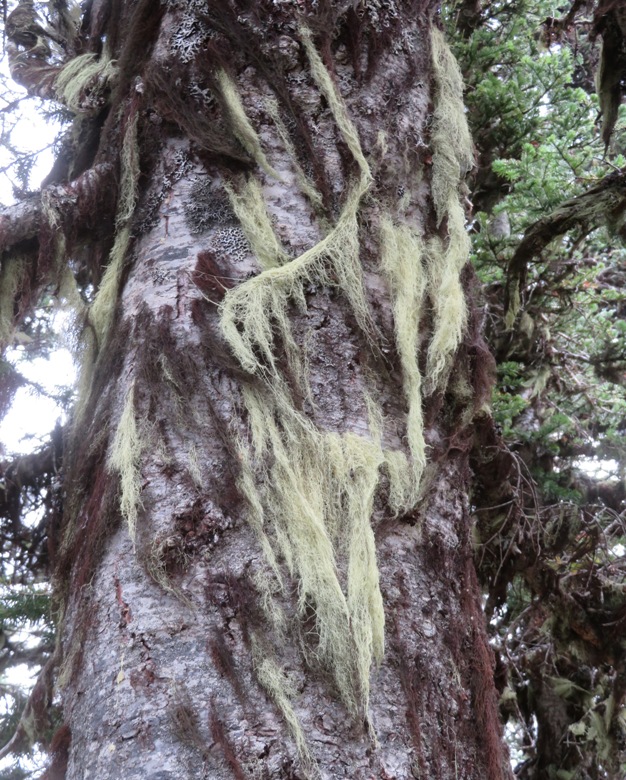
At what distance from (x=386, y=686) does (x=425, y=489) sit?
1.33 feet

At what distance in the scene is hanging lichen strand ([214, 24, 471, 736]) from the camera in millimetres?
1349

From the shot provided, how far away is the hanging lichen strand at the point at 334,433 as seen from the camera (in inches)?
53.1

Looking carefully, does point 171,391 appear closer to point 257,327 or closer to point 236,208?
point 257,327

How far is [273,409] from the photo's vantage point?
1528 mm

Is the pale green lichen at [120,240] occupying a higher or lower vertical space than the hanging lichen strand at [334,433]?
higher

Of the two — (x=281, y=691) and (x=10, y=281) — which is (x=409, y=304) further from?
(x=10, y=281)

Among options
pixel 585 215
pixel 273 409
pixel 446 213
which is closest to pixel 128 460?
pixel 273 409

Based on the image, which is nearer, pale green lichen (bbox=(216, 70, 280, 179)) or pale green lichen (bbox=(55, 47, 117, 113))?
pale green lichen (bbox=(216, 70, 280, 179))

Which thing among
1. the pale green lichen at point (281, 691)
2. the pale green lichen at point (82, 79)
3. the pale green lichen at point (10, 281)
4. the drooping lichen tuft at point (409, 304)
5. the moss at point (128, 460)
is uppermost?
the pale green lichen at point (82, 79)

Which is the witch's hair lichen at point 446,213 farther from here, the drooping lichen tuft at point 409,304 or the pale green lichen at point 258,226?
the pale green lichen at point 258,226

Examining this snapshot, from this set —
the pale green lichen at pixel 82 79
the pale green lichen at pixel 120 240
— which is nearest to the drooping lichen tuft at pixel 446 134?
the pale green lichen at pixel 120 240

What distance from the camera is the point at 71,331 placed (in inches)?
75.0

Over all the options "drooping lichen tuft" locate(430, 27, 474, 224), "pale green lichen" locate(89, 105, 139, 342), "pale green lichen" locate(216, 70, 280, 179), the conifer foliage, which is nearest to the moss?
the conifer foliage

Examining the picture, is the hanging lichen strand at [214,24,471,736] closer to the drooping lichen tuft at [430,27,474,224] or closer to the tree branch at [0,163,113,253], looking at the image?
the drooping lichen tuft at [430,27,474,224]
